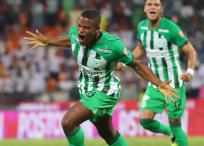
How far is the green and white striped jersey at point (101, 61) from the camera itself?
8.68m

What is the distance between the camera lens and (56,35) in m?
21.2

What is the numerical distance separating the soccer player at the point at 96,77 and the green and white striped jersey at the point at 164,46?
78.1 inches

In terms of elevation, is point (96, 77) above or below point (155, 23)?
below

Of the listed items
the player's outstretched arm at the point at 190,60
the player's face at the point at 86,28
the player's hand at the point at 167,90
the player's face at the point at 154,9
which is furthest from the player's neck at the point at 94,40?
the player's face at the point at 154,9

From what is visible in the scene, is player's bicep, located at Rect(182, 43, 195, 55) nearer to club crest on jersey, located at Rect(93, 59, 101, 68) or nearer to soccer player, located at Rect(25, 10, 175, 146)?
soccer player, located at Rect(25, 10, 175, 146)

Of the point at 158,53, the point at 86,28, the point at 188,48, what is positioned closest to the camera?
the point at 86,28

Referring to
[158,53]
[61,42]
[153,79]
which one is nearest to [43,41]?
[61,42]

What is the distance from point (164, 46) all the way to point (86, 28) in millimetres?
2633

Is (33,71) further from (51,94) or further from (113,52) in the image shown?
(113,52)

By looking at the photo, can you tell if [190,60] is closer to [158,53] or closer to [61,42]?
[158,53]

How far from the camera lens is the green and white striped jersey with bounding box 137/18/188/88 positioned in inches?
423

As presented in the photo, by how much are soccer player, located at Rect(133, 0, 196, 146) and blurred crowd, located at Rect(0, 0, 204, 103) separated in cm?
728

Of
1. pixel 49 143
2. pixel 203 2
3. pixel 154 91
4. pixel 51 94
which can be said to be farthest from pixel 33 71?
pixel 154 91

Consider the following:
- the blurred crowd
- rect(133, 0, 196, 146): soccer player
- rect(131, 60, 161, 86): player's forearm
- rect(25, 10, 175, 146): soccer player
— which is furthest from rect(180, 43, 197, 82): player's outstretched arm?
the blurred crowd
